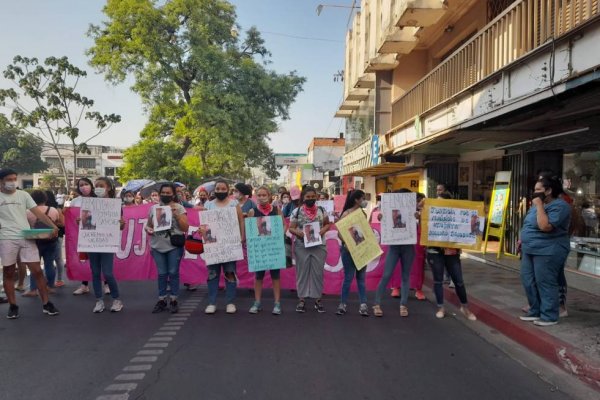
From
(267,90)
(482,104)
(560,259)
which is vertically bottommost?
(560,259)

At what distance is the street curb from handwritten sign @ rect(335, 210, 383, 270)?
64.3 inches

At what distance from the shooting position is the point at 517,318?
570cm

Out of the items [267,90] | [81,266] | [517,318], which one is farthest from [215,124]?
[517,318]

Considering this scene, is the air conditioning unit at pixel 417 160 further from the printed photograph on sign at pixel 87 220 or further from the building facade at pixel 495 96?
the printed photograph on sign at pixel 87 220

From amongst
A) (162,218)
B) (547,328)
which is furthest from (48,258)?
(547,328)

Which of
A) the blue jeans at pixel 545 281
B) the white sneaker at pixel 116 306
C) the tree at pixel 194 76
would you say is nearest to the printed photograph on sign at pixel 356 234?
the blue jeans at pixel 545 281

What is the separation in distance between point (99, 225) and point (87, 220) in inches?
6.9

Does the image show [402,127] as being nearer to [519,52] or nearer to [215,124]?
[519,52]

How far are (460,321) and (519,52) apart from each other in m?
4.10

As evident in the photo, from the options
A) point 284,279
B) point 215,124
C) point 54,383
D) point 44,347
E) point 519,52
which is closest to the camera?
point 54,383

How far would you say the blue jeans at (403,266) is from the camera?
6.37m

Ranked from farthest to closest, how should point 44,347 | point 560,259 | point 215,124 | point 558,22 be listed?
point 215,124
point 558,22
point 560,259
point 44,347

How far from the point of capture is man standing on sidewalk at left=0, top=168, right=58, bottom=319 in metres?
5.91

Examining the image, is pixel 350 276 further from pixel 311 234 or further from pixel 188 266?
pixel 188 266
